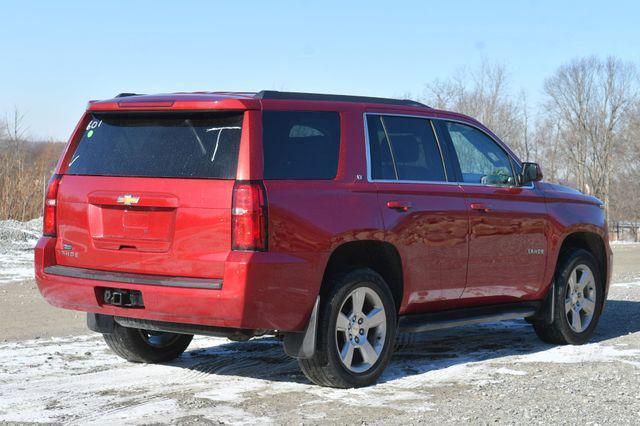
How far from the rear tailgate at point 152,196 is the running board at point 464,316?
1.81 metres

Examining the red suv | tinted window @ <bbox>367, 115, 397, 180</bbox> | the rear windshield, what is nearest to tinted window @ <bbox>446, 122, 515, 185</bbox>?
the red suv

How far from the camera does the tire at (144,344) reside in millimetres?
7113

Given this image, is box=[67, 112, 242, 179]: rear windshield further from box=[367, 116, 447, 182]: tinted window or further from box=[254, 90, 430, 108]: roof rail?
box=[367, 116, 447, 182]: tinted window

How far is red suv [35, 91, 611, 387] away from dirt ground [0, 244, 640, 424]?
334 mm

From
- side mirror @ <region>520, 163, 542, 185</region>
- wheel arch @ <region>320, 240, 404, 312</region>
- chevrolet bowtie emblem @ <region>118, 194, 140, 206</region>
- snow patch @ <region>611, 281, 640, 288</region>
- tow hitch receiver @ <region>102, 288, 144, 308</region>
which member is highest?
side mirror @ <region>520, 163, 542, 185</region>

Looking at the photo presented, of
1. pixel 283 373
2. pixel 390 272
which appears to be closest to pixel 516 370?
pixel 390 272

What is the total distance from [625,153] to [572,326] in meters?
68.2

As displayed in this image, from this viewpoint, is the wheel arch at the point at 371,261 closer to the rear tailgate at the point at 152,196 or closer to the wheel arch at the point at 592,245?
the rear tailgate at the point at 152,196

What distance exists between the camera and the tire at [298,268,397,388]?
6.07 metres

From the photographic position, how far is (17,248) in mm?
19125

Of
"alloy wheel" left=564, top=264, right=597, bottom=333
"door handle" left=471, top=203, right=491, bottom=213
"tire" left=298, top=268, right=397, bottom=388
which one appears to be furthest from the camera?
"alloy wheel" left=564, top=264, right=597, bottom=333

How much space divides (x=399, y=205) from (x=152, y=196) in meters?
1.73

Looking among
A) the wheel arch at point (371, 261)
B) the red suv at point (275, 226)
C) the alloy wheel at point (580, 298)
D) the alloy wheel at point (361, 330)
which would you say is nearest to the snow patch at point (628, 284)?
the alloy wheel at point (580, 298)

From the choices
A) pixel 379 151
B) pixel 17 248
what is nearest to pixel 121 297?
pixel 379 151
